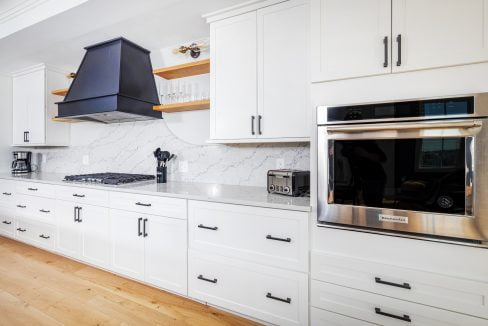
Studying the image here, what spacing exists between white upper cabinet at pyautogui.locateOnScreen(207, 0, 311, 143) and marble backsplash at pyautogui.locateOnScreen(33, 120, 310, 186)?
1.39ft

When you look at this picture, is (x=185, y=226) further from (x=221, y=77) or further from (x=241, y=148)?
(x=221, y=77)

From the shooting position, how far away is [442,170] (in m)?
1.26

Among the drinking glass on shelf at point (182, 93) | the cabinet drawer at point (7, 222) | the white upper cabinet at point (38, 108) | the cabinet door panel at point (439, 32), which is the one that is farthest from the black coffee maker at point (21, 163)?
the cabinet door panel at point (439, 32)

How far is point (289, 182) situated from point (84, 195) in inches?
84.1

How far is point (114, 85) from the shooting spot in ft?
8.61

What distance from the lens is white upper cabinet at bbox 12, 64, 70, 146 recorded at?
3687 millimetres

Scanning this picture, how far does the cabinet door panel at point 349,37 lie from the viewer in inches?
55.4

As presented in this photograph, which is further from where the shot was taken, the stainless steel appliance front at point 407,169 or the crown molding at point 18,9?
the crown molding at point 18,9

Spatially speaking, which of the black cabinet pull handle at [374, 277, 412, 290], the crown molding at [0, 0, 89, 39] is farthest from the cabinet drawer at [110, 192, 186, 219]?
the crown molding at [0, 0, 89, 39]

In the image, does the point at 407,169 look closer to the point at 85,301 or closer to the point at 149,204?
the point at 149,204

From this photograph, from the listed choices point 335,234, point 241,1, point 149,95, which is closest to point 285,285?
point 335,234

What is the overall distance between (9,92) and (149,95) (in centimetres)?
288

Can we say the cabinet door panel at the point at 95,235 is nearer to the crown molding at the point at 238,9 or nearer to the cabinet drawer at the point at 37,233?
the cabinet drawer at the point at 37,233

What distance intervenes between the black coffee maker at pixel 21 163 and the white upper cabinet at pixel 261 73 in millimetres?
3661
